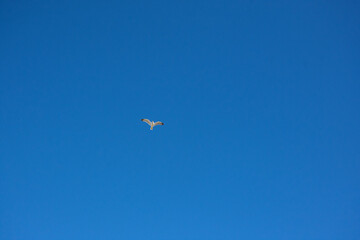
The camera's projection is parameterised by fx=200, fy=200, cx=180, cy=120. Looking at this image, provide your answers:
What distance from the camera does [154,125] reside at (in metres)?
17.6
